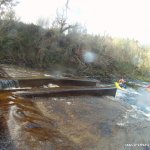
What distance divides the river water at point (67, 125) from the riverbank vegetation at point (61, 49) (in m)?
11.1

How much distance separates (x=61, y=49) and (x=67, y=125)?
53.2ft

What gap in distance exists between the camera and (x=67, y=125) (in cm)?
768

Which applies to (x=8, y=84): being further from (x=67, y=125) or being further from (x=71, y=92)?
(x=67, y=125)

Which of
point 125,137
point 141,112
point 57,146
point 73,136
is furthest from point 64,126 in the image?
point 141,112

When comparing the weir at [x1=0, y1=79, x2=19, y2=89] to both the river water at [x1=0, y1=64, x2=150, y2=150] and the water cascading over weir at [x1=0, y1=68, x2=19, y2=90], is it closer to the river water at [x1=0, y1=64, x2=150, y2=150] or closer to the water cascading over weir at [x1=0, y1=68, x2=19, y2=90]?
the water cascading over weir at [x1=0, y1=68, x2=19, y2=90]

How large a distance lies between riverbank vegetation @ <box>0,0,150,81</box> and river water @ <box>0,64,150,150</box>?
11086 mm

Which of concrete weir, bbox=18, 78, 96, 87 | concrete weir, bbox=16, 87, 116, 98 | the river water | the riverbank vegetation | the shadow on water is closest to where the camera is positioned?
the shadow on water

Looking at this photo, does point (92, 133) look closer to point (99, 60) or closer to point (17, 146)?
point (17, 146)

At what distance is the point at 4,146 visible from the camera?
5332 mm

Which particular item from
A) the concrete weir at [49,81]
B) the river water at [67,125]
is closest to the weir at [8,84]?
the concrete weir at [49,81]

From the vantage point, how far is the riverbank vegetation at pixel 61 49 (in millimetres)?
20219

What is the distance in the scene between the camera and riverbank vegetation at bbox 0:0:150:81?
20219 millimetres

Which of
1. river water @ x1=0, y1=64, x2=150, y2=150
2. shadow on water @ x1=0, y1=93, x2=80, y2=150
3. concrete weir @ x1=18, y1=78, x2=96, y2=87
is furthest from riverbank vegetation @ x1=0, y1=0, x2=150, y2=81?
shadow on water @ x1=0, y1=93, x2=80, y2=150

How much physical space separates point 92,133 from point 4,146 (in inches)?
123
